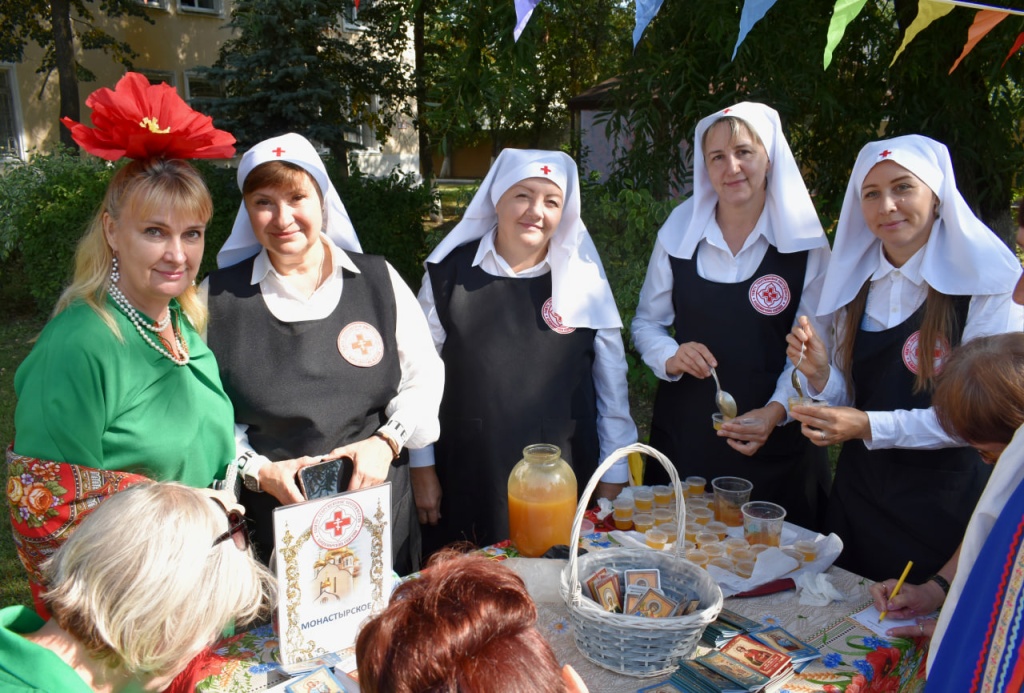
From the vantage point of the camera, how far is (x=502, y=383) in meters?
2.96

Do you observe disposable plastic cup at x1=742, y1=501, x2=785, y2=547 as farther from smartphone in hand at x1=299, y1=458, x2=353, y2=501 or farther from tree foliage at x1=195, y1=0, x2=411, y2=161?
tree foliage at x1=195, y1=0, x2=411, y2=161

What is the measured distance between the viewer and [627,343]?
6.66 m

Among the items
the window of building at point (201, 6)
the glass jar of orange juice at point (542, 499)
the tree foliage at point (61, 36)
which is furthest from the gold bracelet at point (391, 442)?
the window of building at point (201, 6)

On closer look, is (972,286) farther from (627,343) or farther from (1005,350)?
(627,343)

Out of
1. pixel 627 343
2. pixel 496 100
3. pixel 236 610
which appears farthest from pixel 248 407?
pixel 627 343

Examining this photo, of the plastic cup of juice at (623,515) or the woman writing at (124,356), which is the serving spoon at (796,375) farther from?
the woman writing at (124,356)

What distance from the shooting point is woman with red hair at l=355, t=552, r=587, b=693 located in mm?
1078

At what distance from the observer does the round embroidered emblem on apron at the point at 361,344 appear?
258 cm

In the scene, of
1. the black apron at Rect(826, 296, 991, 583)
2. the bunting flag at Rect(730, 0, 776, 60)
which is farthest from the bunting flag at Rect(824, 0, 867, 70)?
the black apron at Rect(826, 296, 991, 583)

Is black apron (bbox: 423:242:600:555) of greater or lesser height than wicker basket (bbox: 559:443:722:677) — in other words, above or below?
above

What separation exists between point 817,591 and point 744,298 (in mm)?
1225

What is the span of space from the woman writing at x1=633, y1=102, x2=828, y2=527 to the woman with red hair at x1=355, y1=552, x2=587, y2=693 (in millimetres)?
1856

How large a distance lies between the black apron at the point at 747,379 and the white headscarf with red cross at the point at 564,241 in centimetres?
36

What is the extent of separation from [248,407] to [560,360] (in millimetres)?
1159
